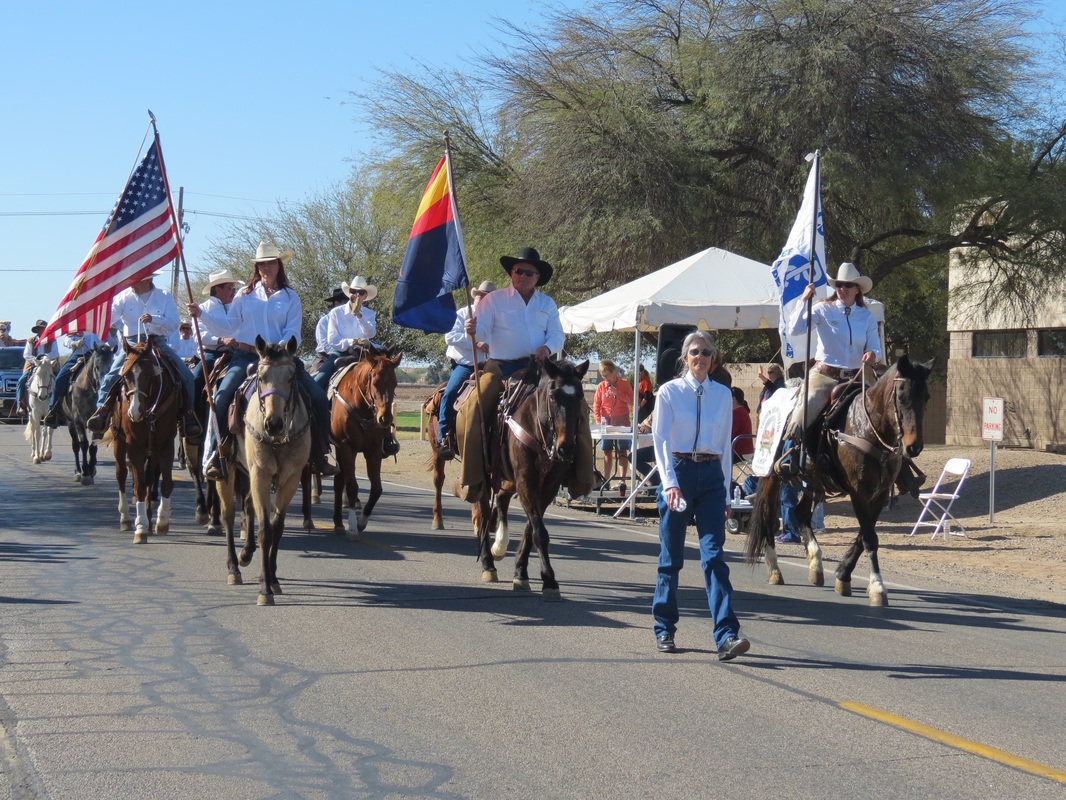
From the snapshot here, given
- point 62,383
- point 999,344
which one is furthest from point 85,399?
point 999,344

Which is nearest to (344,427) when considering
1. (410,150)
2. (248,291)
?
(248,291)

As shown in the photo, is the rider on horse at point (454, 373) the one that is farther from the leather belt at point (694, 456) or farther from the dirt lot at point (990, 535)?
the dirt lot at point (990, 535)

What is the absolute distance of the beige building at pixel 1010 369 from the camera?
3141 centimetres

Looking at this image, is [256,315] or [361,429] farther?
[361,429]

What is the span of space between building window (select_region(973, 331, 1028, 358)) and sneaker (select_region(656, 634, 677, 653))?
2724cm

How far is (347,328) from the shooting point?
16.0 meters

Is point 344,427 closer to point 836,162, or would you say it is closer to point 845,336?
point 845,336

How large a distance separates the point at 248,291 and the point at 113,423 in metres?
2.88

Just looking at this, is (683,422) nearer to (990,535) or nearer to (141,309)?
(141,309)

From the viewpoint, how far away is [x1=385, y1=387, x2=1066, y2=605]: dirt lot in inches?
527

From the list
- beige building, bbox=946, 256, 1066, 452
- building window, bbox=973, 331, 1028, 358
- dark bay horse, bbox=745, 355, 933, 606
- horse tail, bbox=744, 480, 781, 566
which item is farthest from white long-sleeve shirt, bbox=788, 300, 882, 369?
building window, bbox=973, 331, 1028, 358

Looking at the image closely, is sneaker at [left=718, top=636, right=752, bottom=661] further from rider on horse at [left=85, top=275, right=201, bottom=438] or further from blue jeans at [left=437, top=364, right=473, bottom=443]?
rider on horse at [left=85, top=275, right=201, bottom=438]

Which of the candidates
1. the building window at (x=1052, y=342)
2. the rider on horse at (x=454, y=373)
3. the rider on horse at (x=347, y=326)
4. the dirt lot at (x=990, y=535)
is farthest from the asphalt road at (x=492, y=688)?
the building window at (x=1052, y=342)

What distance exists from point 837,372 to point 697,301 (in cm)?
572
